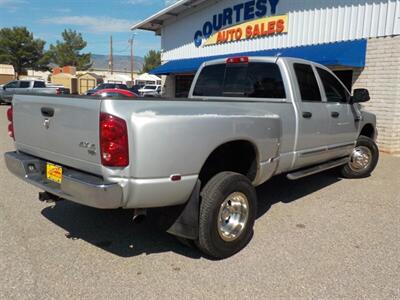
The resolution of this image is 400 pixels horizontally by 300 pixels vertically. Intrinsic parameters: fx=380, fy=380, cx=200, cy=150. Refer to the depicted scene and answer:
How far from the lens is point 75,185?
313cm

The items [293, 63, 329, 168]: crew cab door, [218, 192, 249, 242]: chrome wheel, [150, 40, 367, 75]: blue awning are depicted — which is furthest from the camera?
[150, 40, 367, 75]: blue awning

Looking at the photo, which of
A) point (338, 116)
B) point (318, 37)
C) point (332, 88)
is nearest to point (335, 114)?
point (338, 116)

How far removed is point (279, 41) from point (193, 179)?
34.3 ft

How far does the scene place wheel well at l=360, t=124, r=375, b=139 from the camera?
22.8 ft

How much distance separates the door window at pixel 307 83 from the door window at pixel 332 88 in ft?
0.91

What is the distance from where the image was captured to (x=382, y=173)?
7.47 m

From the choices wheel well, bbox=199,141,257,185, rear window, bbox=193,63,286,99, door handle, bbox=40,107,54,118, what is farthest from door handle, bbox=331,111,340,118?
door handle, bbox=40,107,54,118

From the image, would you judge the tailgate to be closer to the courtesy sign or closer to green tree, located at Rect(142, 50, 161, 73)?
the courtesy sign

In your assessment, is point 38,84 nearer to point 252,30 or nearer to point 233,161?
point 252,30

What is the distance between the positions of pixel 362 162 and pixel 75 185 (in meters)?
5.46

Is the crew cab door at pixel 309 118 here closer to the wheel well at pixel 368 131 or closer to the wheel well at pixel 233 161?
the wheel well at pixel 233 161

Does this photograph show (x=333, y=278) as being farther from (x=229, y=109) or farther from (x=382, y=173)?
(x=382, y=173)

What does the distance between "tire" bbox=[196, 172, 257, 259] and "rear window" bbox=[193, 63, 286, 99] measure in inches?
61.1

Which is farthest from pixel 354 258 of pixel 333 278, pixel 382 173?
pixel 382 173
